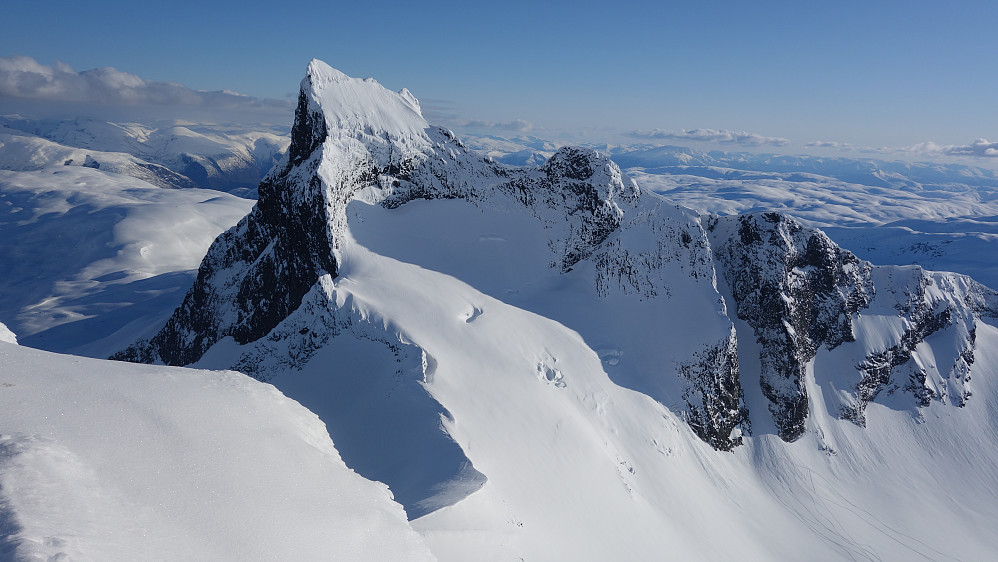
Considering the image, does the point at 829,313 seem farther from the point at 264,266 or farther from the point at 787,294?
the point at 264,266

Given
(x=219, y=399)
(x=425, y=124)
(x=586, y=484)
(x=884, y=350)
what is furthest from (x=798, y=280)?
(x=219, y=399)

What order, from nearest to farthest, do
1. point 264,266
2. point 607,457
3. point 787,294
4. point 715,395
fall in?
point 607,457, point 264,266, point 715,395, point 787,294

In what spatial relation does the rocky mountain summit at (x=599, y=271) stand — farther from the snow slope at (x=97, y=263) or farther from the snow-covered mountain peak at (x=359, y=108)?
the snow slope at (x=97, y=263)

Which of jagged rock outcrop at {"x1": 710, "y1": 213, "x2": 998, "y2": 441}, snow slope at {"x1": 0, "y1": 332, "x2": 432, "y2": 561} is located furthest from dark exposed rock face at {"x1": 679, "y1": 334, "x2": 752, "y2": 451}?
snow slope at {"x1": 0, "y1": 332, "x2": 432, "y2": 561}

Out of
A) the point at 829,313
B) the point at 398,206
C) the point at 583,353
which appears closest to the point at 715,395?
the point at 583,353

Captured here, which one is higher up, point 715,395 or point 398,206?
point 398,206

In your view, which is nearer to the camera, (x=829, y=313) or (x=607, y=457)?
(x=607, y=457)

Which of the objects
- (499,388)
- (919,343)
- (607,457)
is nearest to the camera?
(499,388)
